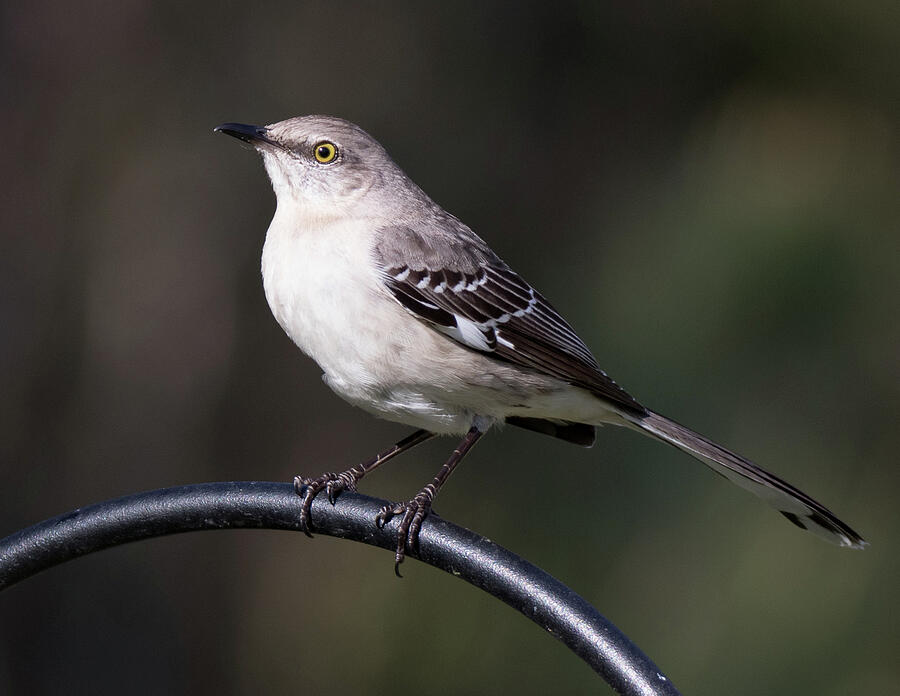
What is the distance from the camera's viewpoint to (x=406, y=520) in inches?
92.5

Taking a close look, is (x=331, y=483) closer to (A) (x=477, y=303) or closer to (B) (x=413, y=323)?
(B) (x=413, y=323)

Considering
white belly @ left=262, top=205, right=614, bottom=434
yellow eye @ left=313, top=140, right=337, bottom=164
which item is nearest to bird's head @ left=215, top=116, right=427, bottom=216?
yellow eye @ left=313, top=140, right=337, bottom=164

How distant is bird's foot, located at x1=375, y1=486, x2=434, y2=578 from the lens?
2215mm

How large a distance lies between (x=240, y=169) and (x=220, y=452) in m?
1.42

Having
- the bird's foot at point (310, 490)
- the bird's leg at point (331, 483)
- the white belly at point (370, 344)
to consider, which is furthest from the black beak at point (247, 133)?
the bird's foot at point (310, 490)

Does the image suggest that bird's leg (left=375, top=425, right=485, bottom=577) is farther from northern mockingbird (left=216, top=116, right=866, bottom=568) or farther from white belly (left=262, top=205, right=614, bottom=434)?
white belly (left=262, top=205, right=614, bottom=434)

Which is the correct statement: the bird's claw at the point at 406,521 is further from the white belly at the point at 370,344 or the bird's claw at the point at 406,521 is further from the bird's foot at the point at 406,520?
the white belly at the point at 370,344

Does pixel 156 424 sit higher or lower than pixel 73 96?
lower

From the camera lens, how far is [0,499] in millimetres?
5031

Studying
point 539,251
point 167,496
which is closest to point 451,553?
point 167,496

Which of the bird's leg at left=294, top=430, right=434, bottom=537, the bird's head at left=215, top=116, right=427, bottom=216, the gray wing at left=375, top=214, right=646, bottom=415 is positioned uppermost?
the bird's head at left=215, top=116, right=427, bottom=216

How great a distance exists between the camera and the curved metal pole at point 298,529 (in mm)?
1870

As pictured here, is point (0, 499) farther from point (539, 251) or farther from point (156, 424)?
point (539, 251)

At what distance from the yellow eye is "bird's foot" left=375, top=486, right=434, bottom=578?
114 centimetres
